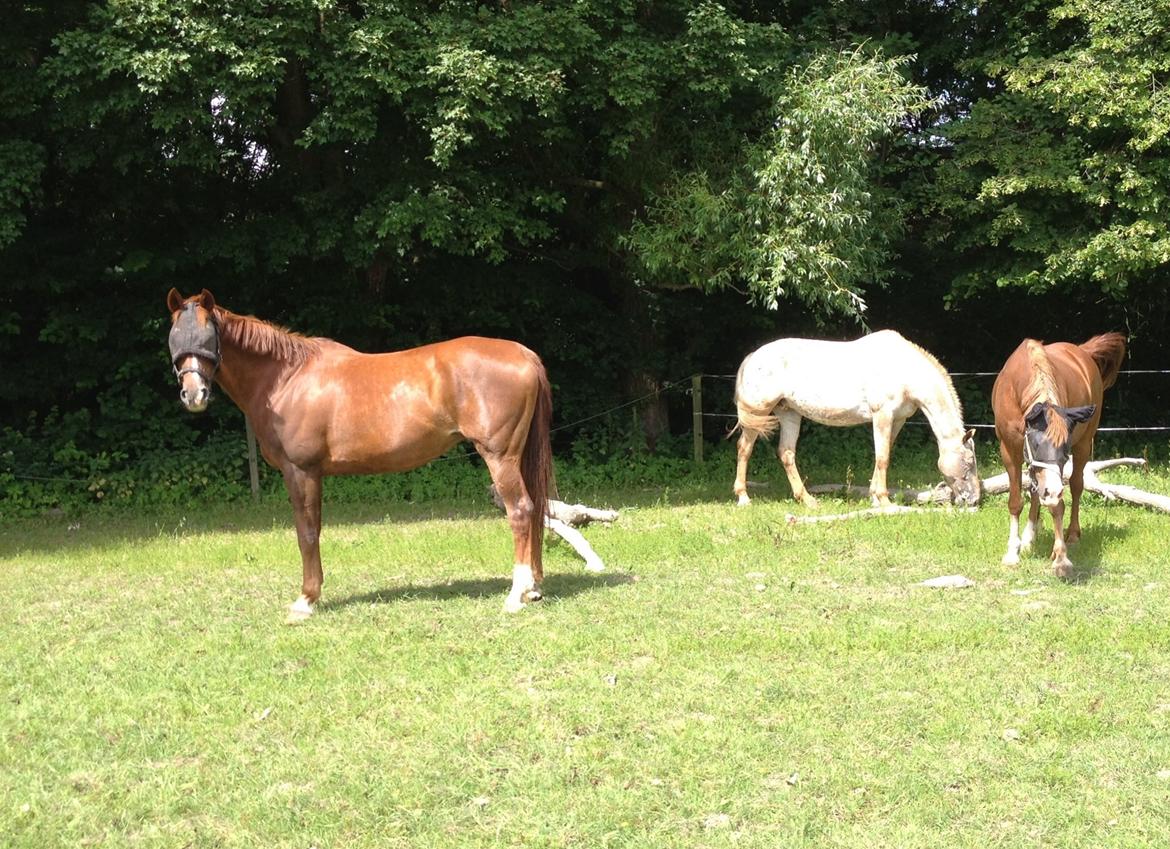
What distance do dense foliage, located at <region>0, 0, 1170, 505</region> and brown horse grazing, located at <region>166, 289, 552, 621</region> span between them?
4976 millimetres

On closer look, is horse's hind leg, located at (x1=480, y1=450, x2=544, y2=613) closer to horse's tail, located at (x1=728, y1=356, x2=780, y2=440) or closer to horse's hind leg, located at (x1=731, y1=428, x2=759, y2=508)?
horse's hind leg, located at (x1=731, y1=428, x2=759, y2=508)

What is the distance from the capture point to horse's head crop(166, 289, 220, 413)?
670 centimetres

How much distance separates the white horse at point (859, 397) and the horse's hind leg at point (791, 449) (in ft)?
0.04

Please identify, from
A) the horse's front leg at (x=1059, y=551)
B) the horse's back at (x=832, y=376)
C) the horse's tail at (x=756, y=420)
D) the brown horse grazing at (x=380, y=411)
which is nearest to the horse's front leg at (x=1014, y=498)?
the horse's front leg at (x=1059, y=551)

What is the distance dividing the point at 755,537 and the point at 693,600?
254 cm

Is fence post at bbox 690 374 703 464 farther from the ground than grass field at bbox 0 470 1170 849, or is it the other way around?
fence post at bbox 690 374 703 464

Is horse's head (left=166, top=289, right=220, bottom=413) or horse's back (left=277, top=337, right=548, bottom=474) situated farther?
horse's back (left=277, top=337, right=548, bottom=474)

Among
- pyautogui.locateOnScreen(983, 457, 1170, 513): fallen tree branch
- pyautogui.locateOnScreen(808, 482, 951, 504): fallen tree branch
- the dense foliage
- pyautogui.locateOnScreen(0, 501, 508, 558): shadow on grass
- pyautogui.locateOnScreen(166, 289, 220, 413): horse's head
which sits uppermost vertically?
the dense foliage

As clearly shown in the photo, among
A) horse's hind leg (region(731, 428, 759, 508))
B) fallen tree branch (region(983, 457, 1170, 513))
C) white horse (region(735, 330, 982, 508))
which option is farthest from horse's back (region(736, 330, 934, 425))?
fallen tree branch (region(983, 457, 1170, 513))

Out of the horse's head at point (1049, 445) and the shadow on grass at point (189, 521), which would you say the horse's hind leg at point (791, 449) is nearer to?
the shadow on grass at point (189, 521)

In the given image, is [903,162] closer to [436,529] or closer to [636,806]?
[436,529]

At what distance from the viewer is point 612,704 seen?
521 cm

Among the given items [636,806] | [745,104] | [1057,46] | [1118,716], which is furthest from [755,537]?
[1057,46]

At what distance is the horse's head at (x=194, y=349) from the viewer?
670 centimetres
